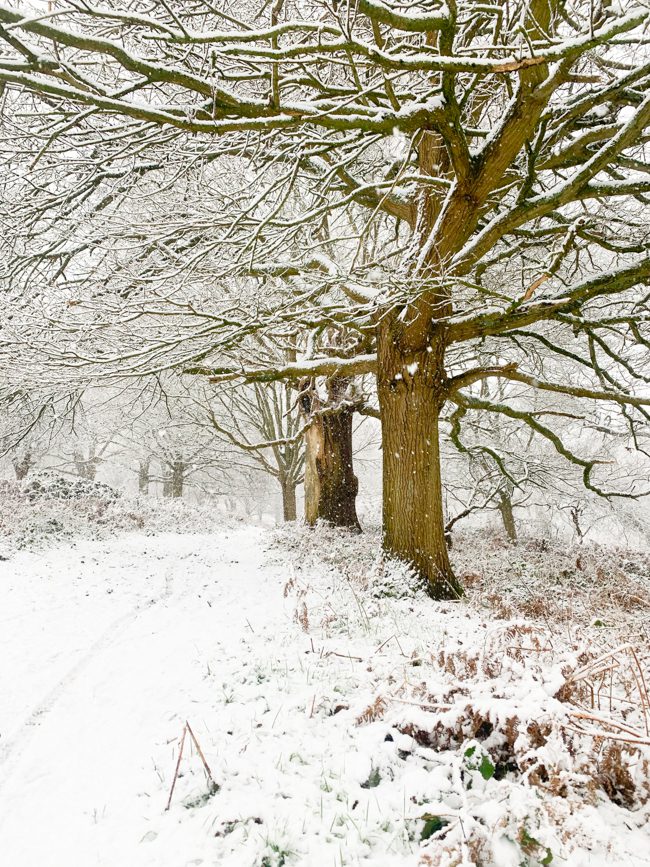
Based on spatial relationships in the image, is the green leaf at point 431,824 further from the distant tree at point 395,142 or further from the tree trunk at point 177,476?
the tree trunk at point 177,476

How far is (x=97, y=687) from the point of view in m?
3.88

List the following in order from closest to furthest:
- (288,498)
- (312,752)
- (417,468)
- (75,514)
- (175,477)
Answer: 1. (312,752)
2. (417,468)
3. (75,514)
4. (288,498)
5. (175,477)

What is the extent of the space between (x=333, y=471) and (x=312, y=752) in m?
8.22

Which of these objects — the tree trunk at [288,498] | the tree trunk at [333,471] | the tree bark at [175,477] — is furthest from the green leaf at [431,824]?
the tree bark at [175,477]

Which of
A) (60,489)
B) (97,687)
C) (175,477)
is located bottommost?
(97,687)

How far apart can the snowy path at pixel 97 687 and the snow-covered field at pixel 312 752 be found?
1cm

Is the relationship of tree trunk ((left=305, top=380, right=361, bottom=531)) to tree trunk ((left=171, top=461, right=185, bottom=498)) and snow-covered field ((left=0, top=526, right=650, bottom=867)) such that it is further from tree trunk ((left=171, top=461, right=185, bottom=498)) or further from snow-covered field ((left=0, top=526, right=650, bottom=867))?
tree trunk ((left=171, top=461, right=185, bottom=498))

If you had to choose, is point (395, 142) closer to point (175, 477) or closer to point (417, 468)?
point (417, 468)

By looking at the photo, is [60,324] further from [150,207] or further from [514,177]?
[514,177]

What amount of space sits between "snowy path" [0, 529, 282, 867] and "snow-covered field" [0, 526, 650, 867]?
0.01 metres

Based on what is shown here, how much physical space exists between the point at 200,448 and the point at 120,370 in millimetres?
17992

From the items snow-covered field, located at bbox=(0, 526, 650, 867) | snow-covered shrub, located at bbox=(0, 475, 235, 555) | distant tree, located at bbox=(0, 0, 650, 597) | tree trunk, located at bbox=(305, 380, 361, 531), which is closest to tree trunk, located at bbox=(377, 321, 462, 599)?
distant tree, located at bbox=(0, 0, 650, 597)

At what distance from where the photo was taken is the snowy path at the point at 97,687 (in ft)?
7.80

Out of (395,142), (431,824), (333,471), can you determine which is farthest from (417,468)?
(395,142)
